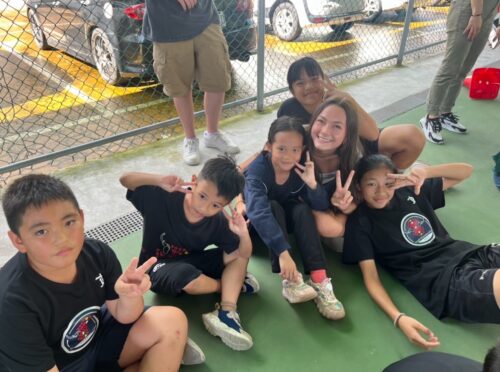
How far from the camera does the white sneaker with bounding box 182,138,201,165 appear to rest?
105 inches

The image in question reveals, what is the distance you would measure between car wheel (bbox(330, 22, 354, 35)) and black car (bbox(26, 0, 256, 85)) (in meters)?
2.56

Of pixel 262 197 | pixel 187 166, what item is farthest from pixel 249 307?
pixel 187 166

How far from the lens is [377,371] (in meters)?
1.46

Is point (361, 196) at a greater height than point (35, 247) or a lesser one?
lesser

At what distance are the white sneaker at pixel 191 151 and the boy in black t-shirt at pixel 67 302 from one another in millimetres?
1415

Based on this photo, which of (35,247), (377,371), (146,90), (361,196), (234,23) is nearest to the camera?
(35,247)

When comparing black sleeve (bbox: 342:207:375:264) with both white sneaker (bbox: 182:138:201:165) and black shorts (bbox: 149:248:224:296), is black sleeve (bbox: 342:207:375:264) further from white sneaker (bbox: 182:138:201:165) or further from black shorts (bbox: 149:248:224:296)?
white sneaker (bbox: 182:138:201:165)

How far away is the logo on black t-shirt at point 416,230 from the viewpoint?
181 centimetres

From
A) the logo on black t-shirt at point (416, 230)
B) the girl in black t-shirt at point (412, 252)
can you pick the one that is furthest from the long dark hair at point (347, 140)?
the logo on black t-shirt at point (416, 230)

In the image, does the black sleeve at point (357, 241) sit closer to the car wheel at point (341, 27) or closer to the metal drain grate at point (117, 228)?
the metal drain grate at point (117, 228)

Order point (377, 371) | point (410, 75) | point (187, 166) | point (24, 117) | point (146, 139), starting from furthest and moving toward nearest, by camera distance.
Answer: point (410, 75), point (24, 117), point (146, 139), point (187, 166), point (377, 371)

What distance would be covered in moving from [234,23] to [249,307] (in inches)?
105

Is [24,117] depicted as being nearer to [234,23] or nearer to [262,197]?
[234,23]

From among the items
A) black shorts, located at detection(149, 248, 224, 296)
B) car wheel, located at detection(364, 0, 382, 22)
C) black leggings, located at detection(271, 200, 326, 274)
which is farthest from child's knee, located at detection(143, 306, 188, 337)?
car wheel, located at detection(364, 0, 382, 22)
